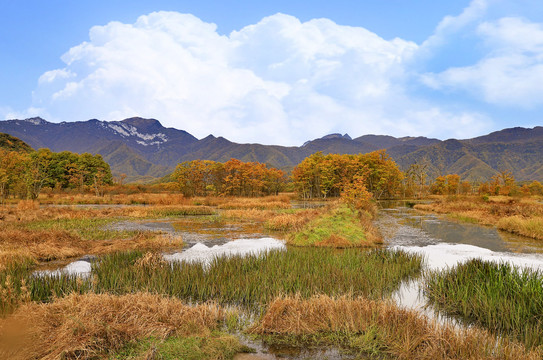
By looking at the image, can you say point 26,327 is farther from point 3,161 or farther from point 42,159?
point 42,159

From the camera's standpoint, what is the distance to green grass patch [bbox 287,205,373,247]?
19906 mm

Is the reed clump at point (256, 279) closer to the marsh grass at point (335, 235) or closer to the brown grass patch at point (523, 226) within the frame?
the marsh grass at point (335, 235)

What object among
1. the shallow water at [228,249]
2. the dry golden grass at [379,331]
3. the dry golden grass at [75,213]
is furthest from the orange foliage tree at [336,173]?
the dry golden grass at [379,331]

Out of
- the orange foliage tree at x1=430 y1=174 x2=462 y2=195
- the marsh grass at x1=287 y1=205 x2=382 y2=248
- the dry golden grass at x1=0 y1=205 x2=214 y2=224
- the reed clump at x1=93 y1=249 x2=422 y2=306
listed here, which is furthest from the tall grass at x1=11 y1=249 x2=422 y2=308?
the orange foliage tree at x1=430 y1=174 x2=462 y2=195

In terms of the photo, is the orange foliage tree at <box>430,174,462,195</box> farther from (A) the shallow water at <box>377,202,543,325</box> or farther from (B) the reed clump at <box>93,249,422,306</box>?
(B) the reed clump at <box>93,249,422,306</box>

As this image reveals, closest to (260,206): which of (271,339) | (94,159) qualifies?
(271,339)

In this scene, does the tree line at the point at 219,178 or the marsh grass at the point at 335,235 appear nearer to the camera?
the marsh grass at the point at 335,235

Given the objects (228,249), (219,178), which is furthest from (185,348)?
(219,178)

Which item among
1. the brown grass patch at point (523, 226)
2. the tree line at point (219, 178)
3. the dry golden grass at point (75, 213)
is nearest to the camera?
the brown grass patch at point (523, 226)

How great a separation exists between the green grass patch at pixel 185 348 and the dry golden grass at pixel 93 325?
197 mm

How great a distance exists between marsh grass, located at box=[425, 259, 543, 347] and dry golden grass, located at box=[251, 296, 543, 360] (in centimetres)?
103

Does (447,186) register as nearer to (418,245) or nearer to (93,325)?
(418,245)

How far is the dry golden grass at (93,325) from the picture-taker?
5.81 metres

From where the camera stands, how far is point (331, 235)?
20.5 m
